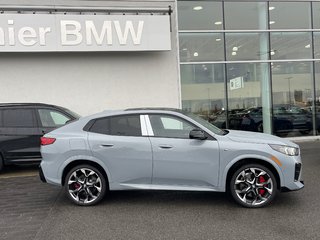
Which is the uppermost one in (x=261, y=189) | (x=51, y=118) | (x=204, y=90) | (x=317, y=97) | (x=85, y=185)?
(x=204, y=90)

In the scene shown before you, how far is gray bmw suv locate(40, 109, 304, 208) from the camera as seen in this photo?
547cm

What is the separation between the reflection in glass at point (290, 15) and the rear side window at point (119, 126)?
9678mm

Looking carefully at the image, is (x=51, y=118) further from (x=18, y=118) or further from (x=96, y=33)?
(x=96, y=33)

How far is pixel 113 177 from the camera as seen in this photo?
574 centimetres

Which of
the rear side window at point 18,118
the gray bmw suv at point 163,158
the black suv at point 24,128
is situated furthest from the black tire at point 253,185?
the rear side window at point 18,118

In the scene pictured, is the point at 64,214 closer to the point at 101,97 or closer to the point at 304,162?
the point at 304,162

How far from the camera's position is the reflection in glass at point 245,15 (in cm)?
1344

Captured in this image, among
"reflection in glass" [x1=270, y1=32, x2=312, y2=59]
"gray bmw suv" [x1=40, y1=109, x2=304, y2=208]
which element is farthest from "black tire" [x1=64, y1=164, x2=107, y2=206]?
"reflection in glass" [x1=270, y1=32, x2=312, y2=59]

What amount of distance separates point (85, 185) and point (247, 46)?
9745 mm

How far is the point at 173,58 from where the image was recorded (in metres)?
12.8

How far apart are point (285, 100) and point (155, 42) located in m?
5.41

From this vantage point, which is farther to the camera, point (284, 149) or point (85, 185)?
point (85, 185)

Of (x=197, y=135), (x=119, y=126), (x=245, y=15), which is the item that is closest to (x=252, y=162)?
(x=197, y=135)

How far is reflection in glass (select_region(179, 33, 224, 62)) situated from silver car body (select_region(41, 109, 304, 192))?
25.0 feet
